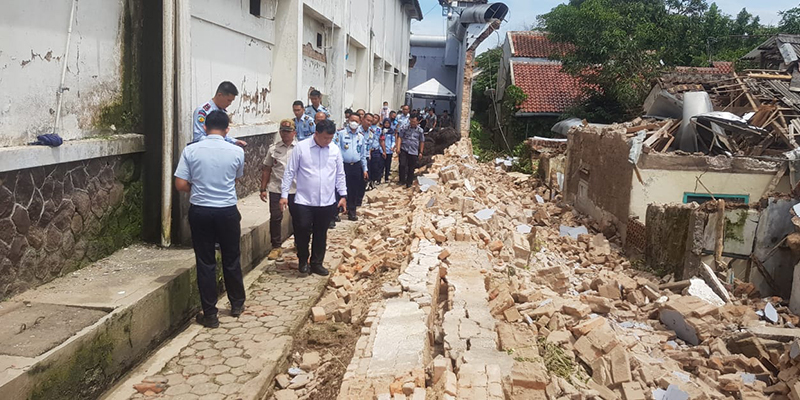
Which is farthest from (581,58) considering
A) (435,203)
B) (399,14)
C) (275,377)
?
(275,377)

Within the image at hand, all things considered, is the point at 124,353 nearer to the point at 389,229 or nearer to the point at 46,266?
the point at 46,266

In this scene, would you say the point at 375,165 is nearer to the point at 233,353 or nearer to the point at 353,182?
the point at 353,182

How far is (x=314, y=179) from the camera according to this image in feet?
20.2

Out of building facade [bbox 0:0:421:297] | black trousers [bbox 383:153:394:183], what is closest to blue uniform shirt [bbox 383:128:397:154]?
black trousers [bbox 383:153:394:183]

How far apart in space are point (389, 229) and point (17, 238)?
4.72 metres

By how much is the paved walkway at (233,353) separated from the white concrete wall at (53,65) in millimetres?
1970

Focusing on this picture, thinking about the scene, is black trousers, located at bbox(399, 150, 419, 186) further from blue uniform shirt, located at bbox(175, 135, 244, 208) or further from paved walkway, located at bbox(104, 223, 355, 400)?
blue uniform shirt, located at bbox(175, 135, 244, 208)

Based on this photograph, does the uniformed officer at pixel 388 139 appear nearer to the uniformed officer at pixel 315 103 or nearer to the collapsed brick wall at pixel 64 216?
the uniformed officer at pixel 315 103

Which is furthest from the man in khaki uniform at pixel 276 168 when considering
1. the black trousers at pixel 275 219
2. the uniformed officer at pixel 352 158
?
the uniformed officer at pixel 352 158

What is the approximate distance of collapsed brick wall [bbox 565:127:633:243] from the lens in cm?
1091

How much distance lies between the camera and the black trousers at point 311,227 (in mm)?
6258

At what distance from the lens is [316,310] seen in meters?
5.52

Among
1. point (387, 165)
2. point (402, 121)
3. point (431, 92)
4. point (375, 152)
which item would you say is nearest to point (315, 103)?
point (375, 152)

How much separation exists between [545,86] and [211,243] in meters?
23.1
